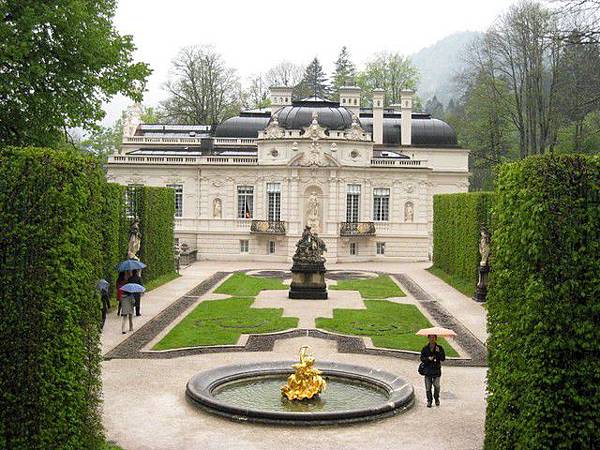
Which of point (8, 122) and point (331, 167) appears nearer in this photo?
point (8, 122)

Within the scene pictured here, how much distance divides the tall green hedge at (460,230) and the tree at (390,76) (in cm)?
3167

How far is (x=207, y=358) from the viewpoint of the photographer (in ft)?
55.8

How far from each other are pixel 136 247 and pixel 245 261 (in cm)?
1613

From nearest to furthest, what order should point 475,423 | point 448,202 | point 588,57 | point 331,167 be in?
1. point 475,423
2. point 588,57
3. point 448,202
4. point 331,167

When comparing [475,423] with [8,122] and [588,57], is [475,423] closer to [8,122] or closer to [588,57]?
[8,122]

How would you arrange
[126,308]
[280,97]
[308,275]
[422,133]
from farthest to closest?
[280,97] < [422,133] < [308,275] < [126,308]

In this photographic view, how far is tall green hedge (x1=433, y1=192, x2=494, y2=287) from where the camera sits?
29.6m

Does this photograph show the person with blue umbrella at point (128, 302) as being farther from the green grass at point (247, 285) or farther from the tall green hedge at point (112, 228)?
the green grass at point (247, 285)

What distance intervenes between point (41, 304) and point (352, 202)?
35.1m

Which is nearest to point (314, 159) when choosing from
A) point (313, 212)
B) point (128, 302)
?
point (313, 212)

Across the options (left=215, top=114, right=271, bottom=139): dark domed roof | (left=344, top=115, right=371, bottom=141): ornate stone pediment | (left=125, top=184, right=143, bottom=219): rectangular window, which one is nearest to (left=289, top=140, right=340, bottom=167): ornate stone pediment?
(left=344, top=115, right=371, bottom=141): ornate stone pediment

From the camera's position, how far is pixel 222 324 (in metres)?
21.3

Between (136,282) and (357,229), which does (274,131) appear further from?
(136,282)

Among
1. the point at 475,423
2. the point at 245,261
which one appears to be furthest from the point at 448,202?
the point at 475,423
